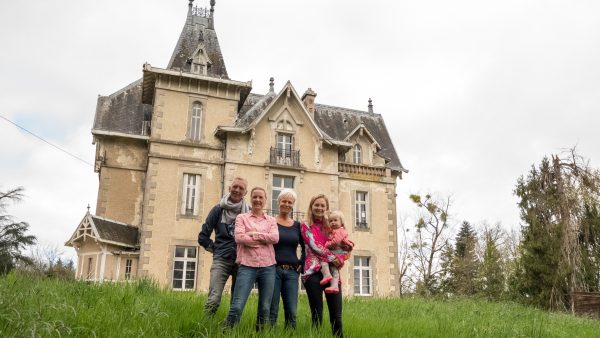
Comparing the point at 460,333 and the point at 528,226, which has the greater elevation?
the point at 528,226

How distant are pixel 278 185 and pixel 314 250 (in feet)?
51.1

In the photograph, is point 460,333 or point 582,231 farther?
point 582,231

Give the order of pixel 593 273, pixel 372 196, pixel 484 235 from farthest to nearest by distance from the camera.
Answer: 1. pixel 484 235
2. pixel 372 196
3. pixel 593 273

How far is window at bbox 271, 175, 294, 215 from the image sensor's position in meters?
20.8

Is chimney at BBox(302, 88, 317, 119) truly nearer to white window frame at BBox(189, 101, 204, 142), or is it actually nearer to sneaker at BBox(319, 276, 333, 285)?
white window frame at BBox(189, 101, 204, 142)

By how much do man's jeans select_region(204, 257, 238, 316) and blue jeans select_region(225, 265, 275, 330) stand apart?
75 centimetres

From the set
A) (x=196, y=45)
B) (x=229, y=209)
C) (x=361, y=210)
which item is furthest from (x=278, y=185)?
(x=229, y=209)

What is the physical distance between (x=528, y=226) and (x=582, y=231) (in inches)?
115

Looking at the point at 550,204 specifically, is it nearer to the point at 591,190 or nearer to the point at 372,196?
the point at 591,190

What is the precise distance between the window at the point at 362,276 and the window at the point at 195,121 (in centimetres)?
905

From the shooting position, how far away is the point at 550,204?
16469 millimetres

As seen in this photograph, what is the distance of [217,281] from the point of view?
19.5 ft

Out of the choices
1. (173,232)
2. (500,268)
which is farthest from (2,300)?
(500,268)

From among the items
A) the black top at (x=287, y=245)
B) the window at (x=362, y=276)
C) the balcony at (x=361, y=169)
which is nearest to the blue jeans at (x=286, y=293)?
the black top at (x=287, y=245)
